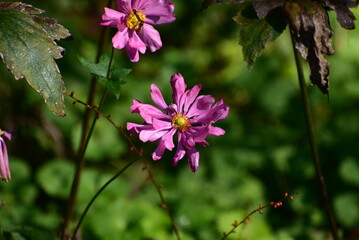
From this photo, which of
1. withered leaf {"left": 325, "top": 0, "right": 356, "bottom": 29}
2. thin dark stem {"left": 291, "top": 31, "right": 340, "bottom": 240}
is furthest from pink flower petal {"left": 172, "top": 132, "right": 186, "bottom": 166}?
withered leaf {"left": 325, "top": 0, "right": 356, "bottom": 29}

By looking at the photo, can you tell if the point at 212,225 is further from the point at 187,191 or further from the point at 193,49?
the point at 193,49

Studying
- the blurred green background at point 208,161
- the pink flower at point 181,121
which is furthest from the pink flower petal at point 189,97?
the blurred green background at point 208,161

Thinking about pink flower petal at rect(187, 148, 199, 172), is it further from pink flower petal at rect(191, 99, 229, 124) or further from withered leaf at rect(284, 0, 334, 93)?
withered leaf at rect(284, 0, 334, 93)

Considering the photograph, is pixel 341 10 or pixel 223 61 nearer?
pixel 341 10

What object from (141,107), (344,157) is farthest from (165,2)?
(344,157)

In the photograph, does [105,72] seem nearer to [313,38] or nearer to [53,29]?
→ [53,29]

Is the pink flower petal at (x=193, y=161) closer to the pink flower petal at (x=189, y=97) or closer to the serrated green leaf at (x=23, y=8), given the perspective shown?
the pink flower petal at (x=189, y=97)
